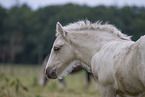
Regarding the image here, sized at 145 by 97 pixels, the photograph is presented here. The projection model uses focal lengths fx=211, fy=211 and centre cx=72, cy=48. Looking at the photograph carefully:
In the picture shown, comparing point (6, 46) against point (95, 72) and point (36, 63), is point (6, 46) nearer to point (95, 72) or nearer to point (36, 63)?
point (36, 63)

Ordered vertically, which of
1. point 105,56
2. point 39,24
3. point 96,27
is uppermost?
point 96,27

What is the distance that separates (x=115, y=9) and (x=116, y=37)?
32764 mm

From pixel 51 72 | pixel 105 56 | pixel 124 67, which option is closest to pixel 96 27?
pixel 105 56

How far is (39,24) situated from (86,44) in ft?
151

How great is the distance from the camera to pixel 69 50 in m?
4.16

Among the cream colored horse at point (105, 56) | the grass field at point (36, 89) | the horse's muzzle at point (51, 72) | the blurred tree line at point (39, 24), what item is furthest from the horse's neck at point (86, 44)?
the blurred tree line at point (39, 24)

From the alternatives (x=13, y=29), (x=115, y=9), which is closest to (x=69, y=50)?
(x=115, y=9)

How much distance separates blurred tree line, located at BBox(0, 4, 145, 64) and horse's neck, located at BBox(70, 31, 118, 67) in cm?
2198

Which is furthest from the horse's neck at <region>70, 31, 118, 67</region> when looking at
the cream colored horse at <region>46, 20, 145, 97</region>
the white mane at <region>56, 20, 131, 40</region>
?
the white mane at <region>56, 20, 131, 40</region>

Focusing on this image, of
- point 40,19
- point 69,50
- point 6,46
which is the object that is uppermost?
point 69,50

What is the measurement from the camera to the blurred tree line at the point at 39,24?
29875mm

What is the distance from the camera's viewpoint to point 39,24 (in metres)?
49.2

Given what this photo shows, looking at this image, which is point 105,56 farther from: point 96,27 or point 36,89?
point 36,89

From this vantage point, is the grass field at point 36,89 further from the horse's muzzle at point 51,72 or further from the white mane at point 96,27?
the white mane at point 96,27
